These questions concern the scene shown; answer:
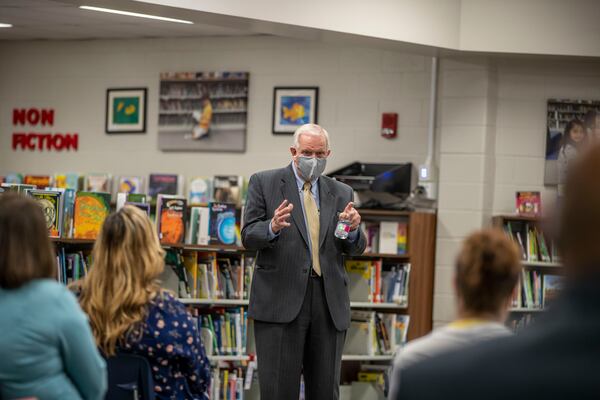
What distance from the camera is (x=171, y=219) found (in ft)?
17.4

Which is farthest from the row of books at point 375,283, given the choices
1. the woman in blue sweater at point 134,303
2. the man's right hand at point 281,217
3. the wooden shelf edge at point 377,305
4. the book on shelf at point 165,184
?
the woman in blue sweater at point 134,303

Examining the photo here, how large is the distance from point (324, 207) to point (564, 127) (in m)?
3.19

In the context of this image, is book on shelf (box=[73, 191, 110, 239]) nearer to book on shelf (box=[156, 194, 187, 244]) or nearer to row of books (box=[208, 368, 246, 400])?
book on shelf (box=[156, 194, 187, 244])

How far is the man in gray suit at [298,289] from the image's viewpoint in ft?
12.3

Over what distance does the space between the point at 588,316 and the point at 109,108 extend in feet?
22.7

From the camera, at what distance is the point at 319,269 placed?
12.4 ft

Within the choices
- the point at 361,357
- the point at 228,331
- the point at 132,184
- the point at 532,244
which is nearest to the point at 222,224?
the point at 228,331

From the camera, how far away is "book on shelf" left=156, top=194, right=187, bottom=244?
5.29 meters

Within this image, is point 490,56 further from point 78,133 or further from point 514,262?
point 514,262

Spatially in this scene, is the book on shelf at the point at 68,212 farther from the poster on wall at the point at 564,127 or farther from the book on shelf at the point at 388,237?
the poster on wall at the point at 564,127

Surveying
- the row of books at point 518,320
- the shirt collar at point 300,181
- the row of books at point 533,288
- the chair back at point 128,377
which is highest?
the shirt collar at point 300,181

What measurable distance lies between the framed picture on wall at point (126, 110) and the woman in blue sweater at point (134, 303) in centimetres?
490

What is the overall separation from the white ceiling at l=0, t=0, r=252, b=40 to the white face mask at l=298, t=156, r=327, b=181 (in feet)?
10.7

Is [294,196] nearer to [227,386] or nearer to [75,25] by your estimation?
[227,386]
